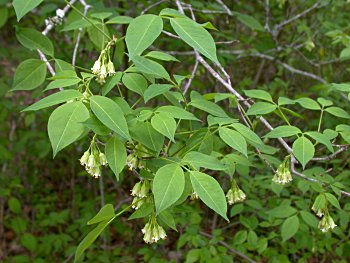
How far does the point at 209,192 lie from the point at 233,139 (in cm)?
33

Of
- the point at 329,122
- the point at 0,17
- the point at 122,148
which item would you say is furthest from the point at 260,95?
the point at 0,17

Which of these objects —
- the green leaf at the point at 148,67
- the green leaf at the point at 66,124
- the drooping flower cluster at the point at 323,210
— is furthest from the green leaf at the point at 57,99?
the drooping flower cluster at the point at 323,210

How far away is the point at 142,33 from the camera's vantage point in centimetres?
150

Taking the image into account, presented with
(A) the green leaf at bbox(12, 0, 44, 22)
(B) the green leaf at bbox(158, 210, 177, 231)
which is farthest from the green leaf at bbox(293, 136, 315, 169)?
(A) the green leaf at bbox(12, 0, 44, 22)

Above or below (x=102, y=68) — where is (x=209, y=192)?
below

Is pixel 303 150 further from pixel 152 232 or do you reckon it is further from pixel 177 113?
pixel 152 232

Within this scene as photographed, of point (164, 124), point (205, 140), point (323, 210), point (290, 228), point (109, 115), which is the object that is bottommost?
point (290, 228)

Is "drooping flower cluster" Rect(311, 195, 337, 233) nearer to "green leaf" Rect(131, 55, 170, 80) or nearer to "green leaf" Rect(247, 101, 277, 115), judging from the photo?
"green leaf" Rect(247, 101, 277, 115)

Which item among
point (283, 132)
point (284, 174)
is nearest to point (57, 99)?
point (283, 132)

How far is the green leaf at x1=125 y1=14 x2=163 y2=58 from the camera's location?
1.46 meters

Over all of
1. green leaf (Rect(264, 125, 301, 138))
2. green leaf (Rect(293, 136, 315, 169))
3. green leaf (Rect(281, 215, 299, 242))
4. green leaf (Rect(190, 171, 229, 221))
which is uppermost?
green leaf (Rect(190, 171, 229, 221))

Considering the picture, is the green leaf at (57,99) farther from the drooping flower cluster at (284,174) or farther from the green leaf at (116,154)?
the drooping flower cluster at (284,174)

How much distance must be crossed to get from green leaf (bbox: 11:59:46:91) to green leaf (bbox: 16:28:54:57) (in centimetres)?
8

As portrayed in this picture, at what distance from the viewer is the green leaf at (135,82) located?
181cm
